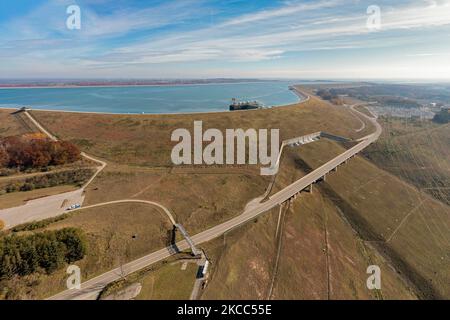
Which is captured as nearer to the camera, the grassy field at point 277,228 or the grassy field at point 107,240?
the grassy field at point 107,240

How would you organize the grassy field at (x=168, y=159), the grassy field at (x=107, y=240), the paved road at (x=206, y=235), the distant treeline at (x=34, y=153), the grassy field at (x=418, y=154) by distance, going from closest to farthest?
the grassy field at (x=107, y=240), the paved road at (x=206, y=235), the grassy field at (x=168, y=159), the distant treeline at (x=34, y=153), the grassy field at (x=418, y=154)

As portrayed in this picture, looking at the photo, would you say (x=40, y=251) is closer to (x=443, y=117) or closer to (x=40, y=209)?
(x=40, y=209)

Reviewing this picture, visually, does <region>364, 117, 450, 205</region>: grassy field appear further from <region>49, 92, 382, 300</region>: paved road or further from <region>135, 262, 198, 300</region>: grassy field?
<region>135, 262, 198, 300</region>: grassy field

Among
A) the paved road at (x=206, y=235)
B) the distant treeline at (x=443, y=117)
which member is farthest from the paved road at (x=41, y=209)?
the distant treeline at (x=443, y=117)

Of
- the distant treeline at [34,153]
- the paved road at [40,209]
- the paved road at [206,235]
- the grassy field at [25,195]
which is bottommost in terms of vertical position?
the paved road at [206,235]

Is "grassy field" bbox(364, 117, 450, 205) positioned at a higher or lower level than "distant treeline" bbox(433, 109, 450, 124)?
lower

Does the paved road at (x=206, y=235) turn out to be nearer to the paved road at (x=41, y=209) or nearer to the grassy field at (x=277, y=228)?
the grassy field at (x=277, y=228)

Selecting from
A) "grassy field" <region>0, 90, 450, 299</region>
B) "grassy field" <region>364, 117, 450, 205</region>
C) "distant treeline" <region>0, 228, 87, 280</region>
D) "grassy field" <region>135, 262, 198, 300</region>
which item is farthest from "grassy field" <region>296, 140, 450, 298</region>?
"distant treeline" <region>0, 228, 87, 280</region>
